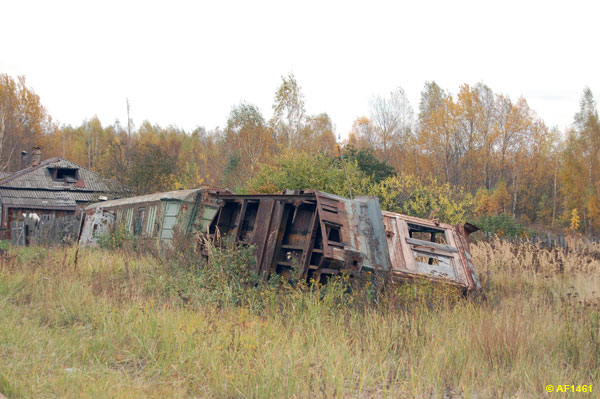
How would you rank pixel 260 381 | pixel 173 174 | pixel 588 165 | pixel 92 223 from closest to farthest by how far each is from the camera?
pixel 260 381, pixel 92 223, pixel 173 174, pixel 588 165

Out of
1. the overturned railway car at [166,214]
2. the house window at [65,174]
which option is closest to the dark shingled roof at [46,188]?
the house window at [65,174]

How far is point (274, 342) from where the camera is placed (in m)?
5.47

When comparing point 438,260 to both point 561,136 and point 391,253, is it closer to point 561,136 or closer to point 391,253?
point 391,253

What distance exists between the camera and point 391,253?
856 cm

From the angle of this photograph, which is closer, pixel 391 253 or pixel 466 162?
pixel 391 253

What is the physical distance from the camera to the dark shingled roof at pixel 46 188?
35.3m

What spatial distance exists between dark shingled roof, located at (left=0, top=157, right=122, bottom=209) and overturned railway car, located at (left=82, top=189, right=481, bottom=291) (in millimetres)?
27125

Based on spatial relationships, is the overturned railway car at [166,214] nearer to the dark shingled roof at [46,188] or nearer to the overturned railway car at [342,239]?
the overturned railway car at [342,239]

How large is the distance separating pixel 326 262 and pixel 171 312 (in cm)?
267

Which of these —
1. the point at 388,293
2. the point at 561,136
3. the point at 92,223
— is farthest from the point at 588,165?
the point at 388,293

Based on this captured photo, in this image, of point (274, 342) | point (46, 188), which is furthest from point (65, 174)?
point (274, 342)

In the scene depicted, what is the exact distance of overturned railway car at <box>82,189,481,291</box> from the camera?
8133mm

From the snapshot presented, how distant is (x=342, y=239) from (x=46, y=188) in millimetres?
34288

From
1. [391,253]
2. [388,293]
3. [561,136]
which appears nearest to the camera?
[388,293]
